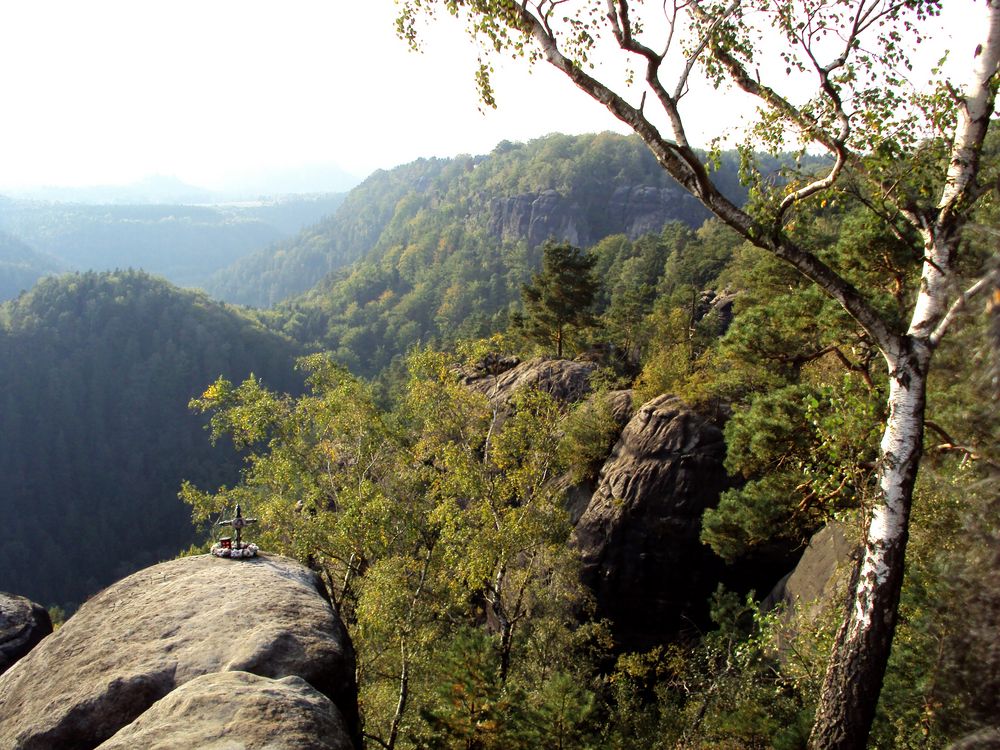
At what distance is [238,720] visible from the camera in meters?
5.14

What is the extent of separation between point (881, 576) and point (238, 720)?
5551 millimetres

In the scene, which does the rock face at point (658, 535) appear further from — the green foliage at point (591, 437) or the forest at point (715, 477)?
the green foliage at point (591, 437)

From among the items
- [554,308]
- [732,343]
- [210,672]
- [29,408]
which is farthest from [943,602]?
[29,408]

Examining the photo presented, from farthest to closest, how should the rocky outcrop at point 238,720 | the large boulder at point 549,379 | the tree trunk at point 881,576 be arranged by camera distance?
1. the large boulder at point 549,379
2. the tree trunk at point 881,576
3. the rocky outcrop at point 238,720

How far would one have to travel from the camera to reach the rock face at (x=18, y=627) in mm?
8750

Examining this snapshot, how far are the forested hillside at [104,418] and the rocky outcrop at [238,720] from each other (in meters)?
103

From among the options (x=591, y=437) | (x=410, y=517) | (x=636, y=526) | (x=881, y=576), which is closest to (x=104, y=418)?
(x=591, y=437)

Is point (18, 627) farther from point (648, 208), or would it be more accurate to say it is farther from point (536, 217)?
point (648, 208)

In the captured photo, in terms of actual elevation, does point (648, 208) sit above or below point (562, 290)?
above

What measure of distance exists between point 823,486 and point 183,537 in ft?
373

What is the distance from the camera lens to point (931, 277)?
5477mm

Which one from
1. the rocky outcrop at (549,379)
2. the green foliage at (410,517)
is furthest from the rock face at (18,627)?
the rocky outcrop at (549,379)

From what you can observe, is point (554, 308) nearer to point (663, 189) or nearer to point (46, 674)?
point (46, 674)

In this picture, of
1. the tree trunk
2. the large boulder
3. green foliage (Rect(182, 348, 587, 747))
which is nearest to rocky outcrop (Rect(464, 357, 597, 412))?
the large boulder
